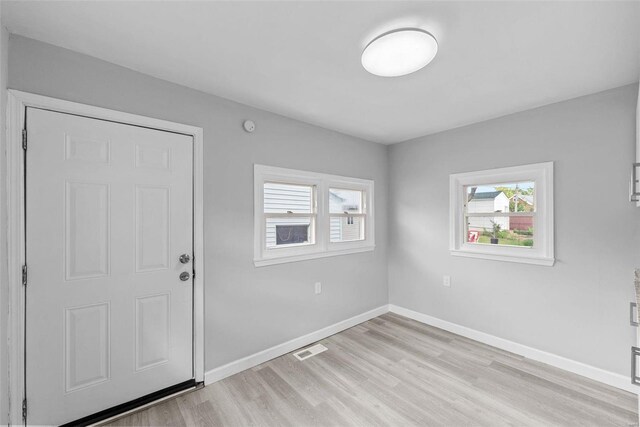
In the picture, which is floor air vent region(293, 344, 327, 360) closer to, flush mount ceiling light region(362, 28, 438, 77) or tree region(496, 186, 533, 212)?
tree region(496, 186, 533, 212)

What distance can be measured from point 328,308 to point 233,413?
1.50m

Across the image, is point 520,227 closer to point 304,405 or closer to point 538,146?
point 538,146

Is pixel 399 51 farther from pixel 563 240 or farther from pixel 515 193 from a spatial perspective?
pixel 563 240

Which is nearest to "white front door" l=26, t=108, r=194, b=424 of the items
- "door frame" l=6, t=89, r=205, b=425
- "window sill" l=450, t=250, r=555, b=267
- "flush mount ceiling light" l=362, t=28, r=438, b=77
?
"door frame" l=6, t=89, r=205, b=425

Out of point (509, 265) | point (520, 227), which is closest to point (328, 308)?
point (509, 265)

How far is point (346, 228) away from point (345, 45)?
2.27 meters

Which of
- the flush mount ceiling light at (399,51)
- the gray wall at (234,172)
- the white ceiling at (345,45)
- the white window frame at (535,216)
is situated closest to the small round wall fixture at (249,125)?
the gray wall at (234,172)

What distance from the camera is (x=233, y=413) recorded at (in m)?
1.97

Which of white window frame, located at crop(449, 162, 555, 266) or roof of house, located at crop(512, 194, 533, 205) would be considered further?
roof of house, located at crop(512, 194, 533, 205)

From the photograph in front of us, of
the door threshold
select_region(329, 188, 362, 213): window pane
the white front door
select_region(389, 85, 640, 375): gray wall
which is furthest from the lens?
select_region(329, 188, 362, 213): window pane

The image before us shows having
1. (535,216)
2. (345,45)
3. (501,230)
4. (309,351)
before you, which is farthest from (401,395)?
(345,45)

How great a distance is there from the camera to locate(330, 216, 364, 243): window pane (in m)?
3.44

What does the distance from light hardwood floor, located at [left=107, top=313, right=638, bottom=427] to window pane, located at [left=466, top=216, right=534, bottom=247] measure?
45.0 inches

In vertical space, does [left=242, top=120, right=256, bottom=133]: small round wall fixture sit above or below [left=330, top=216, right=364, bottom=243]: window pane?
above
